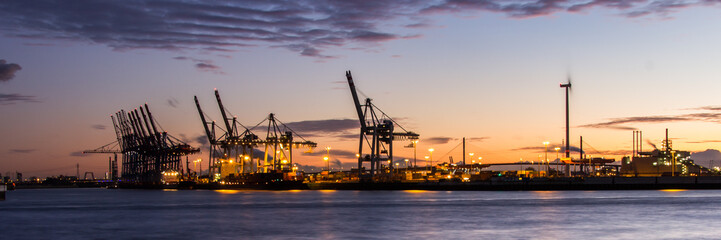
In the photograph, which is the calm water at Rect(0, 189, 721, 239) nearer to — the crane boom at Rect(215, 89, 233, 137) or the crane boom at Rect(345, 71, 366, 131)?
the crane boom at Rect(345, 71, 366, 131)

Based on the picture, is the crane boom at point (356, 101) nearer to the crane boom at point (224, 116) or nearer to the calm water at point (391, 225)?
the crane boom at point (224, 116)

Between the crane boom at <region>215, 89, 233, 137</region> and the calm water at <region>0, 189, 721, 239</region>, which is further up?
the crane boom at <region>215, 89, 233, 137</region>

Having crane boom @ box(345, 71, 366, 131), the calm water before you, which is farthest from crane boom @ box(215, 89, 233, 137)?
the calm water

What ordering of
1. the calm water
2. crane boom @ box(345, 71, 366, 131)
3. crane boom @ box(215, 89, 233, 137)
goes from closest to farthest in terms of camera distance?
the calm water → crane boom @ box(345, 71, 366, 131) → crane boom @ box(215, 89, 233, 137)

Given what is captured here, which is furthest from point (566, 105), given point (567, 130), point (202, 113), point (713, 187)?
point (202, 113)

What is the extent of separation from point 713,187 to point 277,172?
9052 centimetres

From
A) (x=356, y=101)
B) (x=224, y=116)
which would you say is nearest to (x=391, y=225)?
(x=356, y=101)

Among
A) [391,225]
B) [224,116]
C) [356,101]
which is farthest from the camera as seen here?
[224,116]

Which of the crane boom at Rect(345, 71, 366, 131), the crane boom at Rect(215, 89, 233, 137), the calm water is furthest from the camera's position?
the crane boom at Rect(215, 89, 233, 137)

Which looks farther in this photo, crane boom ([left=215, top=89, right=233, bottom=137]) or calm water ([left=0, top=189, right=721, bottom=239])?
crane boom ([left=215, top=89, right=233, bottom=137])

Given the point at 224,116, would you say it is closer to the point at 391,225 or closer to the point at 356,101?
the point at 356,101

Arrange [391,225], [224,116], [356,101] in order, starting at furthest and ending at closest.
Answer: [224,116], [356,101], [391,225]

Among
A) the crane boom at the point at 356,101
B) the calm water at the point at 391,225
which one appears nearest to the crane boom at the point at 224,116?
the crane boom at the point at 356,101

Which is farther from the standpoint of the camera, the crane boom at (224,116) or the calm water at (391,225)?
the crane boom at (224,116)
